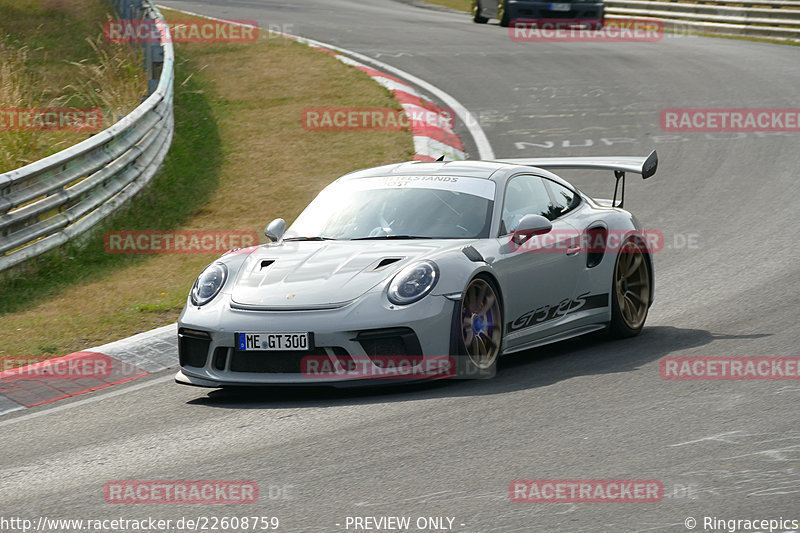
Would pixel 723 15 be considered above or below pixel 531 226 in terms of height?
below

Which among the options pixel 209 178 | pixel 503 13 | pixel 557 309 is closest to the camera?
pixel 557 309

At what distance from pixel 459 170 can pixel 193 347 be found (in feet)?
7.57

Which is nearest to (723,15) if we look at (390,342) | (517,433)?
(390,342)

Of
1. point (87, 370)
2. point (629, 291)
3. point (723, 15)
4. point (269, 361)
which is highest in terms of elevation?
point (269, 361)

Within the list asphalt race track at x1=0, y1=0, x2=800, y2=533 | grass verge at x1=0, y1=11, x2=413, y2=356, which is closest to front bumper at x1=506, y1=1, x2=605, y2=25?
grass verge at x1=0, y1=11, x2=413, y2=356

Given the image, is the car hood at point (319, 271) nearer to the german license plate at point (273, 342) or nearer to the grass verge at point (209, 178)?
the german license plate at point (273, 342)

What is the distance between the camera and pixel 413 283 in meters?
6.95

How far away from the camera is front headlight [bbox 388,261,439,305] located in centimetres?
688

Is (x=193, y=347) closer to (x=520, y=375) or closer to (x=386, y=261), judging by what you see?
(x=386, y=261)

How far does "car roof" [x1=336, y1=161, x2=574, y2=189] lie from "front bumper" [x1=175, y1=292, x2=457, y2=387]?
1.56m

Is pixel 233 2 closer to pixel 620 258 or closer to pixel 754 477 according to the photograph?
pixel 620 258

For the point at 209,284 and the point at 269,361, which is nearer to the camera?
the point at 269,361

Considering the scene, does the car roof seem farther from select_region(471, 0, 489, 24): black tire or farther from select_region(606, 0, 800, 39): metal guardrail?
select_region(471, 0, 489, 24): black tire

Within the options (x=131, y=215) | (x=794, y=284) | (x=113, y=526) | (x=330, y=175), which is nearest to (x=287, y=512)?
(x=113, y=526)
